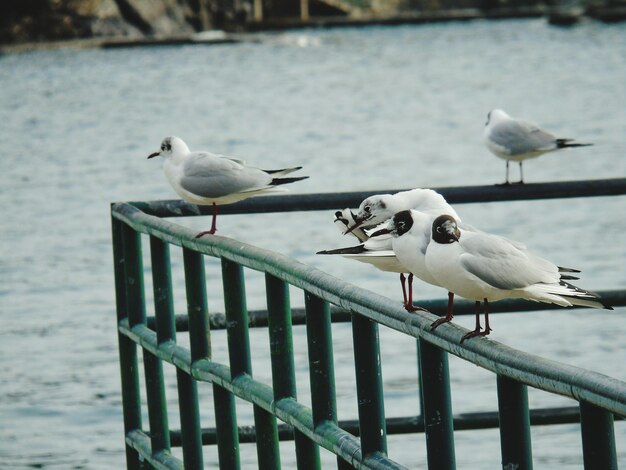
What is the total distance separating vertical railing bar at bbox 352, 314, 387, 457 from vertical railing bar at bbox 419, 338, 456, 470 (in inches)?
8.9

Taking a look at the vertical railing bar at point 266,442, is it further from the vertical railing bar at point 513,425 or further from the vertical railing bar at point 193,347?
the vertical railing bar at point 513,425

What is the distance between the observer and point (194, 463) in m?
Answer: 3.71

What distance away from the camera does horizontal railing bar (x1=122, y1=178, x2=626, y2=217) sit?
4523 mm

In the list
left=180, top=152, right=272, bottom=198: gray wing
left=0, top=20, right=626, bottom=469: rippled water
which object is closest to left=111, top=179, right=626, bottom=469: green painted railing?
left=180, top=152, right=272, bottom=198: gray wing

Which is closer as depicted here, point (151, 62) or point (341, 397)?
point (341, 397)

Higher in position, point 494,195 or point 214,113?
point 494,195

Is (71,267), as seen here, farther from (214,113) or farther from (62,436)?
(214,113)

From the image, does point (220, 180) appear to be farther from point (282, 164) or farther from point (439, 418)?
point (282, 164)

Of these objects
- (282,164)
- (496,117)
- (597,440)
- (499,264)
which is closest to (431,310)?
(499,264)

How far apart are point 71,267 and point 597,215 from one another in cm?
639

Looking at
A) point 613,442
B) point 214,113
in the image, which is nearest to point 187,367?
point 613,442

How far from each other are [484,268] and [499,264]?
4cm

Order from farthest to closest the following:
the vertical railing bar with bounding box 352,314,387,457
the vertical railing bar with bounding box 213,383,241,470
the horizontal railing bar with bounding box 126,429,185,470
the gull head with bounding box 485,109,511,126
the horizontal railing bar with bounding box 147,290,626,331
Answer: the gull head with bounding box 485,109,511,126 → the horizontal railing bar with bounding box 147,290,626,331 → the horizontal railing bar with bounding box 126,429,185,470 → the vertical railing bar with bounding box 213,383,241,470 → the vertical railing bar with bounding box 352,314,387,457

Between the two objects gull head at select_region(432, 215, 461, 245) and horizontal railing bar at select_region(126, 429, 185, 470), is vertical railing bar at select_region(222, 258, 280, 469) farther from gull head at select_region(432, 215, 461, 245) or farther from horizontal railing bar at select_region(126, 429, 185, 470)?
gull head at select_region(432, 215, 461, 245)
